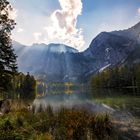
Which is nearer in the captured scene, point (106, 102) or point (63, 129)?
point (63, 129)

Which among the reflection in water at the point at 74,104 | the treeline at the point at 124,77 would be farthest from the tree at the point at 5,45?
the treeline at the point at 124,77

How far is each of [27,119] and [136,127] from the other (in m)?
11.4

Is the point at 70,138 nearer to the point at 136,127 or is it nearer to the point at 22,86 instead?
the point at 136,127

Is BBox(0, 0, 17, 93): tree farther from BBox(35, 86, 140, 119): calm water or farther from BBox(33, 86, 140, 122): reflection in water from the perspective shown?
BBox(35, 86, 140, 119): calm water

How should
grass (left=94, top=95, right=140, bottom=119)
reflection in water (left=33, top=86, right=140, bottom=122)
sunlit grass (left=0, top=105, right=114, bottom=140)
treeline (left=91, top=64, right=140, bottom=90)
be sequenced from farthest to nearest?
1. treeline (left=91, top=64, right=140, bottom=90)
2. reflection in water (left=33, top=86, right=140, bottom=122)
3. grass (left=94, top=95, right=140, bottom=119)
4. sunlit grass (left=0, top=105, right=114, bottom=140)

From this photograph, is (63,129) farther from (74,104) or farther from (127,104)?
(74,104)

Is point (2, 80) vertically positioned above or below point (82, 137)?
above

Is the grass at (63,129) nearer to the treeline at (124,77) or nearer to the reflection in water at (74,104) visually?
the reflection in water at (74,104)

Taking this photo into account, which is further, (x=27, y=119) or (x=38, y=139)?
(x=27, y=119)

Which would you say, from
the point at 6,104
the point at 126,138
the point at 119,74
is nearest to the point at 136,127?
the point at 126,138

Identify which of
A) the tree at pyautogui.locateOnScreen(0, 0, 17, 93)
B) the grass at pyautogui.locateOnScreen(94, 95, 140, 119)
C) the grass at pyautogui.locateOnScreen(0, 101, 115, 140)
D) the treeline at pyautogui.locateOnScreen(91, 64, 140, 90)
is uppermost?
the treeline at pyautogui.locateOnScreen(91, 64, 140, 90)

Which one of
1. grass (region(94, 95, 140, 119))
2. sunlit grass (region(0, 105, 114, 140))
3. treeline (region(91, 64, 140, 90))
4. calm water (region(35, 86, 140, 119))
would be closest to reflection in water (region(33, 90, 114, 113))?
calm water (region(35, 86, 140, 119))

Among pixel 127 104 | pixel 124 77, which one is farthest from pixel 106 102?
pixel 124 77

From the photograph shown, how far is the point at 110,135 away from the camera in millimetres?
20797
